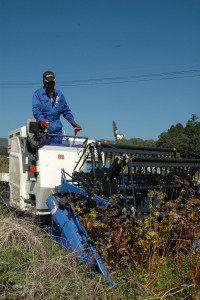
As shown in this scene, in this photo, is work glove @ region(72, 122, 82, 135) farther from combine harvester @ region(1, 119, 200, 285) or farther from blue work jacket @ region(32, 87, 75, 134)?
blue work jacket @ region(32, 87, 75, 134)

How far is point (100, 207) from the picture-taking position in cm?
386

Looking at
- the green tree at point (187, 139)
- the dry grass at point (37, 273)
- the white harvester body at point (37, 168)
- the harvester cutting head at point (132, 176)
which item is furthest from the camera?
the green tree at point (187, 139)

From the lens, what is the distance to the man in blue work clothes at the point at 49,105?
5.67 metres

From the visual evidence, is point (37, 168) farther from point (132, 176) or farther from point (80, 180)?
point (132, 176)

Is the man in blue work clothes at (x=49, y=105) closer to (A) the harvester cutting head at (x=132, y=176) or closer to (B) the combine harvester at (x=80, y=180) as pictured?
(B) the combine harvester at (x=80, y=180)

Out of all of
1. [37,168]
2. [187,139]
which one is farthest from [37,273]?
[187,139]

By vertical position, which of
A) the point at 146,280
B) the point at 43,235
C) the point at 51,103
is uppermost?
the point at 51,103

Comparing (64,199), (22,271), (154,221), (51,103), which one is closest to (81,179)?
(64,199)

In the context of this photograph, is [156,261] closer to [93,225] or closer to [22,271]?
[93,225]

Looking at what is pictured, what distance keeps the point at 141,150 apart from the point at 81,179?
97 cm

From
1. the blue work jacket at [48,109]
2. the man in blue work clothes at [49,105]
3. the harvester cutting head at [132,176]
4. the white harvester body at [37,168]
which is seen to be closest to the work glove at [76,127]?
the man in blue work clothes at [49,105]

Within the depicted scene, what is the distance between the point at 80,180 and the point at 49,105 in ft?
5.89

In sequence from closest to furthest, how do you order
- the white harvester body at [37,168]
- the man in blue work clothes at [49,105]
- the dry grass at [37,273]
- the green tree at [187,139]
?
the dry grass at [37,273] → the white harvester body at [37,168] → the man in blue work clothes at [49,105] → the green tree at [187,139]

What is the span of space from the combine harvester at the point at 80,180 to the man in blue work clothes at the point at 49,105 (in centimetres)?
24
